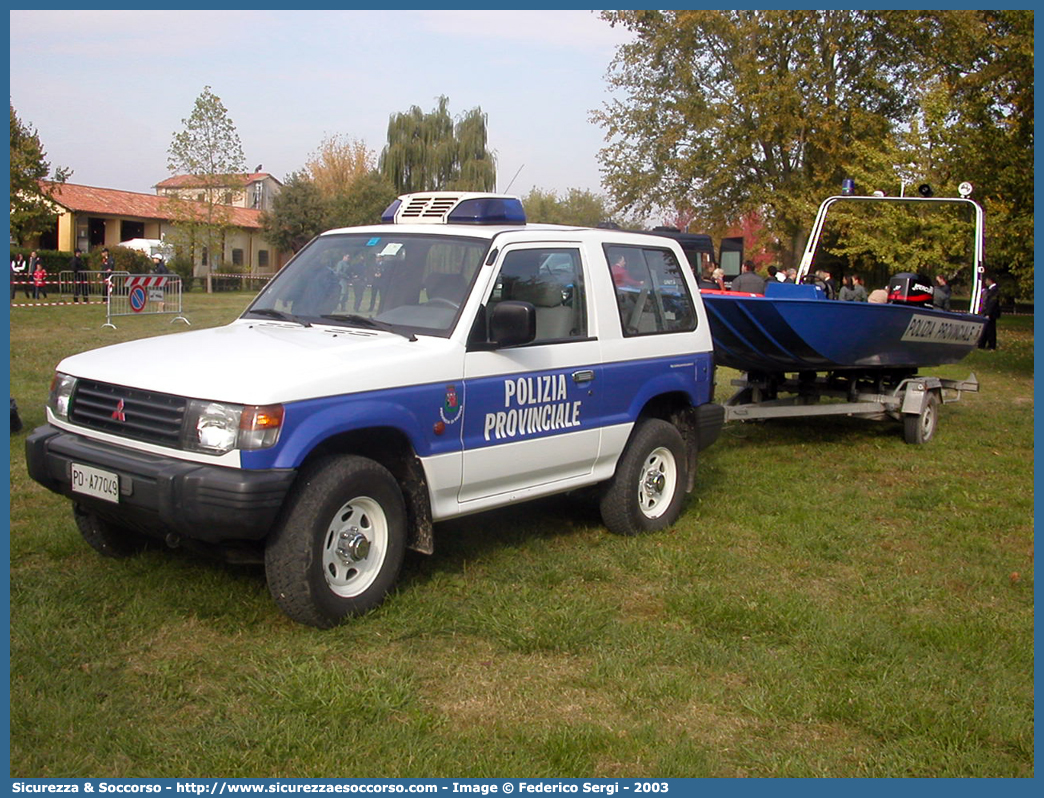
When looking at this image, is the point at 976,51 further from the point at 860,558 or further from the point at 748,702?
Result: the point at 748,702

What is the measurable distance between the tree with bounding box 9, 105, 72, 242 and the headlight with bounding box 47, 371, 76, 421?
124 ft

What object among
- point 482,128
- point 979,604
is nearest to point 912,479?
point 979,604

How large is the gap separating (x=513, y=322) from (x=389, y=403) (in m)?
0.87

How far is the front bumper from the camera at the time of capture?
459 cm

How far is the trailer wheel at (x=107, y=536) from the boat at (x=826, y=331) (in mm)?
5555

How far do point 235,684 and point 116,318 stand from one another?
873 inches

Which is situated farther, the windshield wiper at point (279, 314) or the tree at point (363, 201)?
the tree at point (363, 201)

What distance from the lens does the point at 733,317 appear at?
9.52 m

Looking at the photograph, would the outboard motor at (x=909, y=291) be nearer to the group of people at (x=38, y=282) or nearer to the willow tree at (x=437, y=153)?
the group of people at (x=38, y=282)

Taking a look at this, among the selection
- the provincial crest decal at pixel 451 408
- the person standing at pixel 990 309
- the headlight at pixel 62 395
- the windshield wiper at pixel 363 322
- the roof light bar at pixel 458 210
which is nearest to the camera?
the headlight at pixel 62 395

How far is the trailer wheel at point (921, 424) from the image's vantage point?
11070mm

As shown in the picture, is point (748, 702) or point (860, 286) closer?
point (748, 702)

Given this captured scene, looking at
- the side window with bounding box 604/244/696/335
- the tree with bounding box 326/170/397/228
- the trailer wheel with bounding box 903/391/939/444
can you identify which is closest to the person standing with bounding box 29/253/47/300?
the tree with bounding box 326/170/397/228

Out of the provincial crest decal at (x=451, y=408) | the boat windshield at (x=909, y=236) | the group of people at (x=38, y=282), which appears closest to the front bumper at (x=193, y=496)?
the provincial crest decal at (x=451, y=408)
